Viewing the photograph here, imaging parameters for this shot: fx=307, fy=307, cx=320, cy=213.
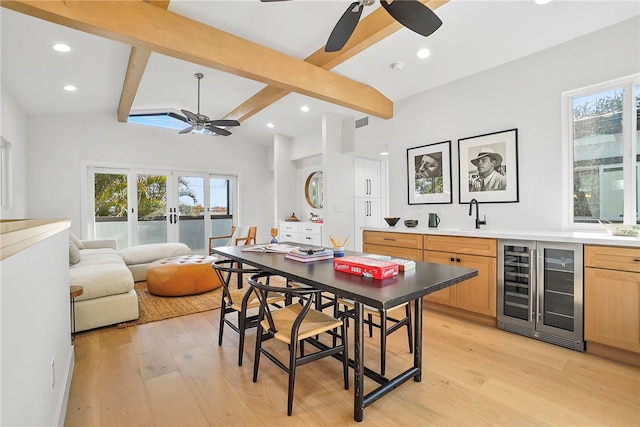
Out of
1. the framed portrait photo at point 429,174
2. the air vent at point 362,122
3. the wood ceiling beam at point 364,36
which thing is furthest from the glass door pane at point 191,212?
the framed portrait photo at point 429,174

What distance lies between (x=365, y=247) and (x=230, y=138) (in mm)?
4598

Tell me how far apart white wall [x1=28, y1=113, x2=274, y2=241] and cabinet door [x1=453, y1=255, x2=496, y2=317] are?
17.6 feet

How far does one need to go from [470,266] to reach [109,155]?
20.5 feet

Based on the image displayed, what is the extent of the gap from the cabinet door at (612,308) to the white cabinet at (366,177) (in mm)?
3673

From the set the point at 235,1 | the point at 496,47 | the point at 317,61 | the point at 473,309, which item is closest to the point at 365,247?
the point at 473,309

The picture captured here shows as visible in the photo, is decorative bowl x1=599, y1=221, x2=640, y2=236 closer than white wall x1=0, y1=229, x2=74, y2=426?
No

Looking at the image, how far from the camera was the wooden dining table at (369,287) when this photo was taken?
144 centimetres

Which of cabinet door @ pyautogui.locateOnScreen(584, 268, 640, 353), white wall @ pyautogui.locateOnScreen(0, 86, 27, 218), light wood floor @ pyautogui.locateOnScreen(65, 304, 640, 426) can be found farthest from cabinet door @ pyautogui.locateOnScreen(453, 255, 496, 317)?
white wall @ pyautogui.locateOnScreen(0, 86, 27, 218)

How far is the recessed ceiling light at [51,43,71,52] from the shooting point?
3.11m

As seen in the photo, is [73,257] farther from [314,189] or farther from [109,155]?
[314,189]

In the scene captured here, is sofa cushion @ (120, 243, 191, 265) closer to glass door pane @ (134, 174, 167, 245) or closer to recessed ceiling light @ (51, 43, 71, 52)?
glass door pane @ (134, 174, 167, 245)

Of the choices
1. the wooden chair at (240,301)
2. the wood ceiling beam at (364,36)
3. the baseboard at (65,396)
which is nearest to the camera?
the baseboard at (65,396)

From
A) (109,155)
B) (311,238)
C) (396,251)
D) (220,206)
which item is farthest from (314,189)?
(109,155)

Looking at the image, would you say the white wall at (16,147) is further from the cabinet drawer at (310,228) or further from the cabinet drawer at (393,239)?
the cabinet drawer at (393,239)
